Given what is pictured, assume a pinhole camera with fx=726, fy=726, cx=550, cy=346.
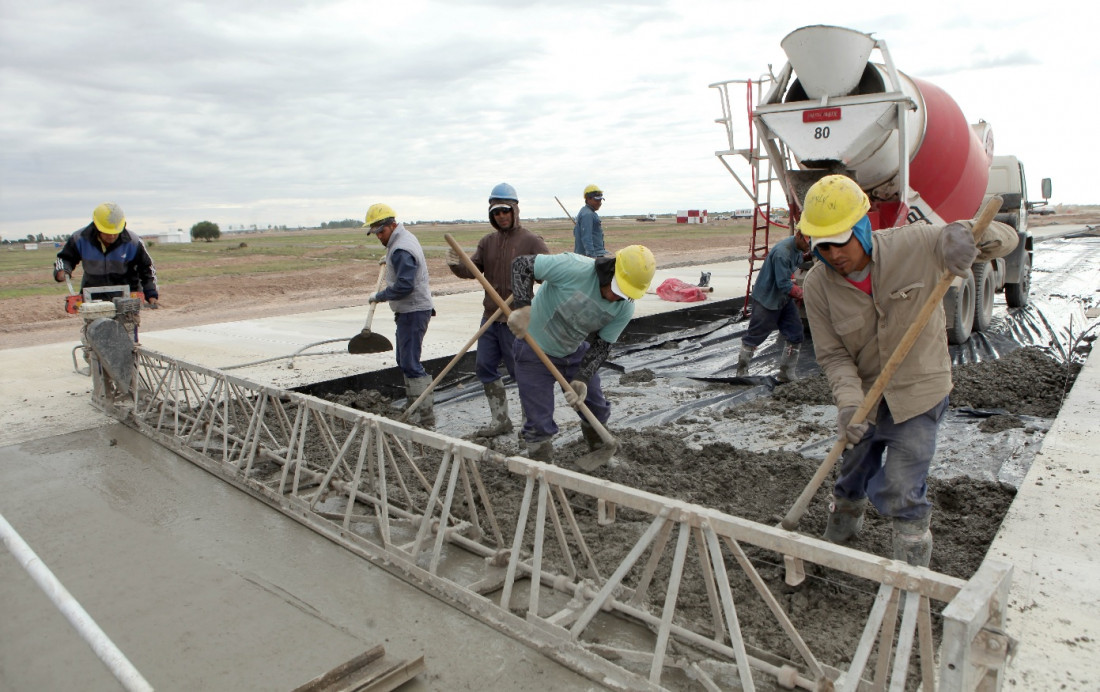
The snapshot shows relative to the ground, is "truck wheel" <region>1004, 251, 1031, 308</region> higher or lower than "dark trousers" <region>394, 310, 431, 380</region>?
lower

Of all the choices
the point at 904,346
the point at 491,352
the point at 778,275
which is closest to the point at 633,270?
the point at 904,346

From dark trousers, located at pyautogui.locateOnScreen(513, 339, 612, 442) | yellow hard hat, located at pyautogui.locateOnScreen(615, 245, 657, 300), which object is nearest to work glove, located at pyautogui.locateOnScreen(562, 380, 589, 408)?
dark trousers, located at pyautogui.locateOnScreen(513, 339, 612, 442)

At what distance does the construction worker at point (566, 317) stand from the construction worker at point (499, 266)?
0.79 meters

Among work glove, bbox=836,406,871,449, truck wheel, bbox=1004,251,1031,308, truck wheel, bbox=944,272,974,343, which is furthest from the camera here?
truck wheel, bbox=1004,251,1031,308

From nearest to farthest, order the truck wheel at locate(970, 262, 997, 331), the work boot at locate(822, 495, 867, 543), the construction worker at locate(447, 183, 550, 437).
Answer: the work boot at locate(822, 495, 867, 543), the construction worker at locate(447, 183, 550, 437), the truck wheel at locate(970, 262, 997, 331)

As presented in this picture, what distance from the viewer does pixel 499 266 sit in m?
5.44

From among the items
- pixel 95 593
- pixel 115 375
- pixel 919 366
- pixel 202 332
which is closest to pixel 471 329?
pixel 202 332

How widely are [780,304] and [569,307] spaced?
3.52 m

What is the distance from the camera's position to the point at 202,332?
10453 mm

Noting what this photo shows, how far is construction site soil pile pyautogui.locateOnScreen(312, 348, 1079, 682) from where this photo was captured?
9.96 feet

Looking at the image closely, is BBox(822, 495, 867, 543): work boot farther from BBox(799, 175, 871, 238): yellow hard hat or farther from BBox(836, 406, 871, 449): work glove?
BBox(799, 175, 871, 238): yellow hard hat

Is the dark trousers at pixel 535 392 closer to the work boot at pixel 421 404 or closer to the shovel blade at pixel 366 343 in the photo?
the work boot at pixel 421 404

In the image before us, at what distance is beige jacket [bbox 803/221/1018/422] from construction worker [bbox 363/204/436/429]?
3.19 m

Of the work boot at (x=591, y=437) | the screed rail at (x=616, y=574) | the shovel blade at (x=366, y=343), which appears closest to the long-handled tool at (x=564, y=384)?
the work boot at (x=591, y=437)
